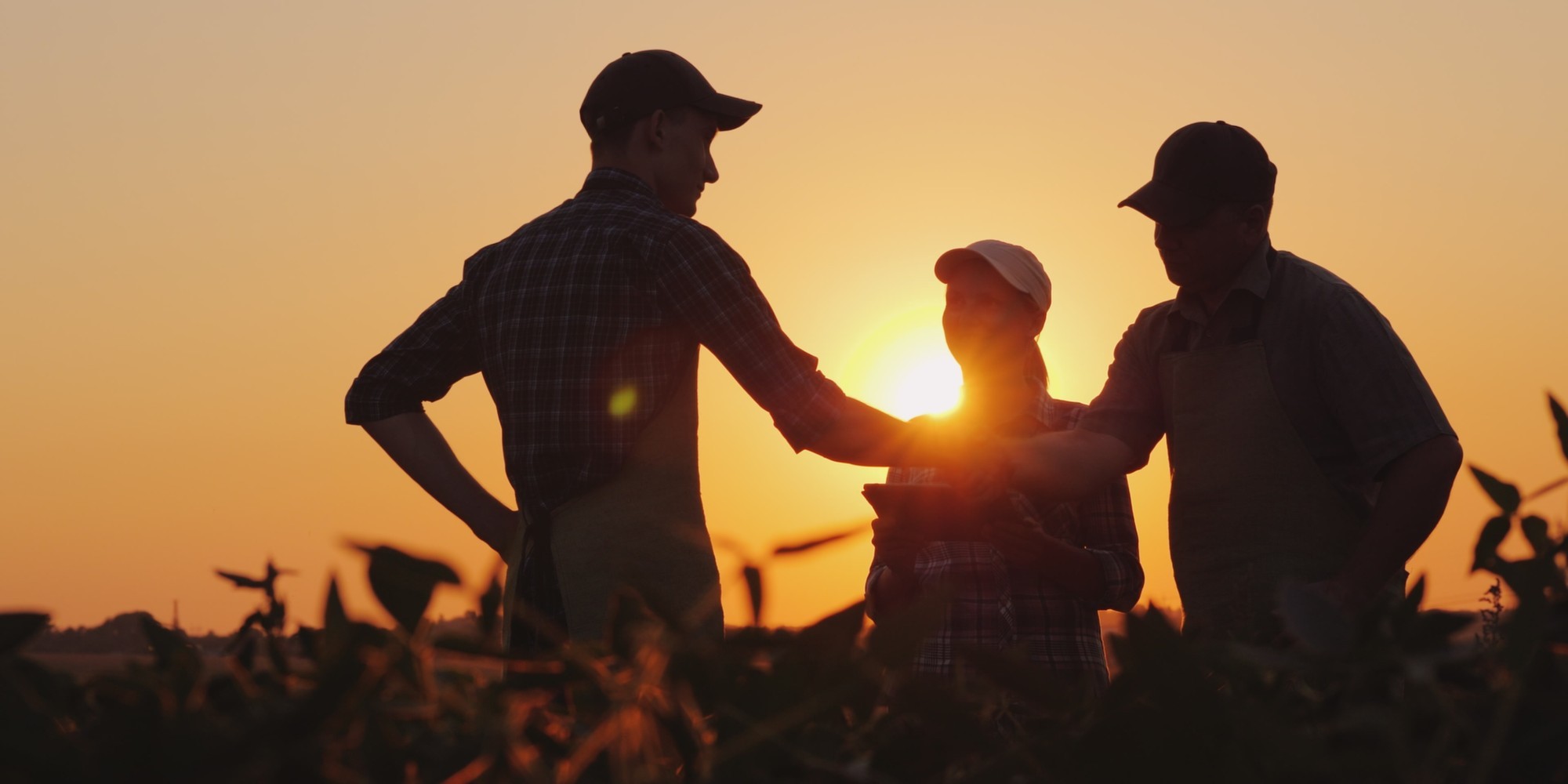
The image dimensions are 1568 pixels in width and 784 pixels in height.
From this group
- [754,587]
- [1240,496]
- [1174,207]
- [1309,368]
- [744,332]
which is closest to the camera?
[754,587]

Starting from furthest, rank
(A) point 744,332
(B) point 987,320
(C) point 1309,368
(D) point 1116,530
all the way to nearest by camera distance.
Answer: (B) point 987,320
(D) point 1116,530
(C) point 1309,368
(A) point 744,332

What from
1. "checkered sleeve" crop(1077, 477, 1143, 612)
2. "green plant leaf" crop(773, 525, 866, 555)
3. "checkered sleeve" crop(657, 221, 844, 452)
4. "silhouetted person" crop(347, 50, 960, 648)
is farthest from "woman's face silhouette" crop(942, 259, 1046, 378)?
"green plant leaf" crop(773, 525, 866, 555)

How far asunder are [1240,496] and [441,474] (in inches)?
88.1

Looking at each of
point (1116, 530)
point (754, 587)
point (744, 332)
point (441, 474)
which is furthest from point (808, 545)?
point (1116, 530)

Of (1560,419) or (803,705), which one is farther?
(1560,419)

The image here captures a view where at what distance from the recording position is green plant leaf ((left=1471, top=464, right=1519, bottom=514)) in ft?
2.99

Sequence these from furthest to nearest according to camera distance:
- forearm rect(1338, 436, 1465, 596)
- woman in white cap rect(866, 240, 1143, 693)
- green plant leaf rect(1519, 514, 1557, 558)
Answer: woman in white cap rect(866, 240, 1143, 693)
forearm rect(1338, 436, 1465, 596)
green plant leaf rect(1519, 514, 1557, 558)

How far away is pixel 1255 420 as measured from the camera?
13.0ft

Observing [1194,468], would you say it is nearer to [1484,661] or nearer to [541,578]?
[541,578]

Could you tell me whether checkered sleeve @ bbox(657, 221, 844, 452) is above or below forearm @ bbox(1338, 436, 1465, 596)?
above

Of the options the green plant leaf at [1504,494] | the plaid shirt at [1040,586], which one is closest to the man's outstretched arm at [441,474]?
the plaid shirt at [1040,586]

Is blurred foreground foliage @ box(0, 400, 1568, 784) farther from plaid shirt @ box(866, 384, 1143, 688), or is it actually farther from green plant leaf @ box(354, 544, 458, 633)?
plaid shirt @ box(866, 384, 1143, 688)

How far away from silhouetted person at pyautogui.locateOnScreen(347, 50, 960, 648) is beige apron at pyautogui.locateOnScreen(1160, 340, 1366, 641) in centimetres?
89

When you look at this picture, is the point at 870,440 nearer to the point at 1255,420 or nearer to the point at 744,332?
the point at 744,332
